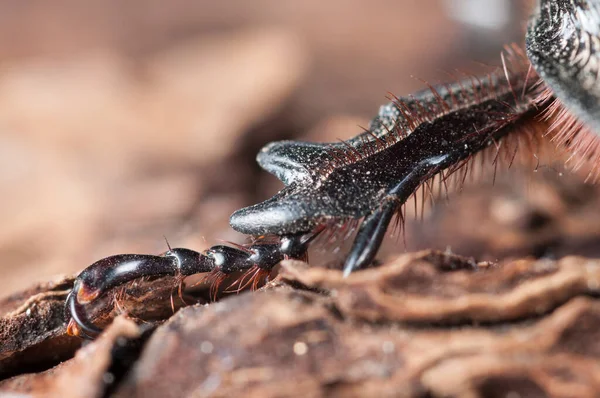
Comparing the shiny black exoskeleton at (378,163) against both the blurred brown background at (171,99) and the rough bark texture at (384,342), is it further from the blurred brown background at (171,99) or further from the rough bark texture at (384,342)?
the blurred brown background at (171,99)

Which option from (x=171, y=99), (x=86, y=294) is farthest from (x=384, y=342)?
(x=171, y=99)

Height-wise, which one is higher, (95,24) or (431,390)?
(95,24)

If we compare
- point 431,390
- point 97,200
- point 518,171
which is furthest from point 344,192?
point 97,200

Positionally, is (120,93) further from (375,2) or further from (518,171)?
(375,2)

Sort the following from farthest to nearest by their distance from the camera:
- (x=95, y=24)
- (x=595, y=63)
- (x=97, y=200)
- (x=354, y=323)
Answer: (x=95, y=24) → (x=97, y=200) → (x=595, y=63) → (x=354, y=323)

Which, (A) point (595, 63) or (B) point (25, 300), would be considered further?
(B) point (25, 300)

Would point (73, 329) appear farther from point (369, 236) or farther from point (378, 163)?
point (378, 163)
